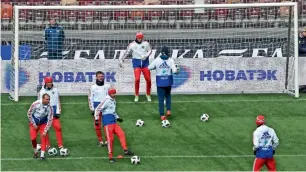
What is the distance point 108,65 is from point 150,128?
14.4ft

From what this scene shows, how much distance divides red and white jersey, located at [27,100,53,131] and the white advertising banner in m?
6.47

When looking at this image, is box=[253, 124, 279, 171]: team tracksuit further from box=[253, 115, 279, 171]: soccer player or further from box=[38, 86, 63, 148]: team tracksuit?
box=[38, 86, 63, 148]: team tracksuit

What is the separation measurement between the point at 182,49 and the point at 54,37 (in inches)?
167

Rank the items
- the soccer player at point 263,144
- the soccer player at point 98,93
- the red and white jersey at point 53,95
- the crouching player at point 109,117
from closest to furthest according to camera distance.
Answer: the soccer player at point 263,144 → the crouching player at point 109,117 → the red and white jersey at point 53,95 → the soccer player at point 98,93

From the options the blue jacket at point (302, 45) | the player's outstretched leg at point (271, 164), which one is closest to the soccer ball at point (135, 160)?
the player's outstretched leg at point (271, 164)

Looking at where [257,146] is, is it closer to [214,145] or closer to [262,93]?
[214,145]

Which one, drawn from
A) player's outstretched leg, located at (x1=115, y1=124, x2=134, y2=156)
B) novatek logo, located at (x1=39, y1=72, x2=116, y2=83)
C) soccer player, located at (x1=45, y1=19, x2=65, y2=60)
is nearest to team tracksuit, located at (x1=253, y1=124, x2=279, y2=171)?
player's outstretched leg, located at (x1=115, y1=124, x2=134, y2=156)

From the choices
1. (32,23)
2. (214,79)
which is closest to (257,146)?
(214,79)

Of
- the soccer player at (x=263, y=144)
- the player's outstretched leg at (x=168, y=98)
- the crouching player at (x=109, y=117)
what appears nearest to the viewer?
the soccer player at (x=263, y=144)

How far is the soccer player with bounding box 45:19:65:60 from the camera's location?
29.4 meters

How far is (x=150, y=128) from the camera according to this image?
25781mm

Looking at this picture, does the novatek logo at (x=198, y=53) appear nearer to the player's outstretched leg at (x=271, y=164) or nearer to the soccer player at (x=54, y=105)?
the soccer player at (x=54, y=105)

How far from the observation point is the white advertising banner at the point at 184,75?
96.4 feet

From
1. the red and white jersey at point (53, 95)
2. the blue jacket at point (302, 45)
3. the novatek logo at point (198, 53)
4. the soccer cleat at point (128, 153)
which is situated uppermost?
the blue jacket at point (302, 45)
